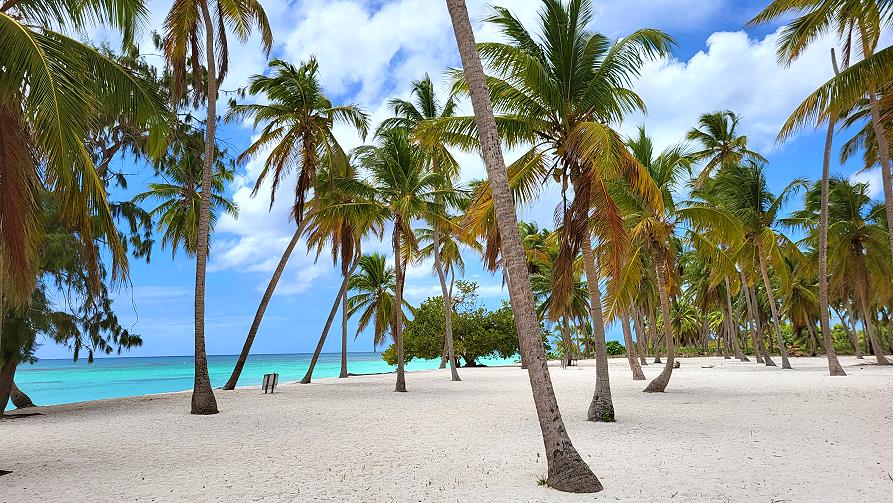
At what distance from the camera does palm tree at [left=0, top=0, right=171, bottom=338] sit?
5.79 m

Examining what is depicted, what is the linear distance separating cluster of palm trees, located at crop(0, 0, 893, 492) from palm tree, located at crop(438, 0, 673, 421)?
38 mm

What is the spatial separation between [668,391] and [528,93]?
9.41 m

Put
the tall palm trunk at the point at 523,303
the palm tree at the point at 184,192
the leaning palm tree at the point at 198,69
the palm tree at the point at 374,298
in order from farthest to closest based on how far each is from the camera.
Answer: the palm tree at the point at 374,298 < the palm tree at the point at 184,192 < the leaning palm tree at the point at 198,69 < the tall palm trunk at the point at 523,303

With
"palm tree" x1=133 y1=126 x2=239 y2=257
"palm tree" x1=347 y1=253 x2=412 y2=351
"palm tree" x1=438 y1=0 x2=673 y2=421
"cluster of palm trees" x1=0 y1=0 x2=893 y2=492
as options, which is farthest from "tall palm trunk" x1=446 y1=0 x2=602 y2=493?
"palm tree" x1=347 y1=253 x2=412 y2=351

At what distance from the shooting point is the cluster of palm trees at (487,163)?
621 cm

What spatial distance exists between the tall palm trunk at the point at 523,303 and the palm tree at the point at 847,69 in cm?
720

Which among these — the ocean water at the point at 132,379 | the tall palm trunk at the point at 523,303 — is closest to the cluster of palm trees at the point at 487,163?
the tall palm trunk at the point at 523,303

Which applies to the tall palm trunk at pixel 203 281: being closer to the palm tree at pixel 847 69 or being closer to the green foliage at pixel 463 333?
the palm tree at pixel 847 69

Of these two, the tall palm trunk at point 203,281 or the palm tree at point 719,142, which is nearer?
the tall palm trunk at point 203,281

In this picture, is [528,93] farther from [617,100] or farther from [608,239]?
[608,239]

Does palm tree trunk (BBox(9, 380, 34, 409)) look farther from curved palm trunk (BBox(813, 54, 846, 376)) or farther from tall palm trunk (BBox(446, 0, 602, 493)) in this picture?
curved palm trunk (BBox(813, 54, 846, 376))

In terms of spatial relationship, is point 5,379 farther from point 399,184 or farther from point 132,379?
point 132,379

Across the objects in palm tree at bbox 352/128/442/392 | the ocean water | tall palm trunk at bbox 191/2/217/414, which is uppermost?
palm tree at bbox 352/128/442/392

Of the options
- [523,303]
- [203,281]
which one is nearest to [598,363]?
[523,303]
